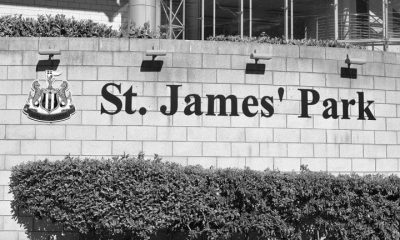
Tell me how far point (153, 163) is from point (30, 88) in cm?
274

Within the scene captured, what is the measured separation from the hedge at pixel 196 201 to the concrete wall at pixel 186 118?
62 centimetres

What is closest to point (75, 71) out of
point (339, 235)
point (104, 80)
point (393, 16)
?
point (104, 80)

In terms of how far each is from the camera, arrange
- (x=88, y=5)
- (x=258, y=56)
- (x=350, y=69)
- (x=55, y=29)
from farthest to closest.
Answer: (x=88, y=5), (x=350, y=69), (x=55, y=29), (x=258, y=56)

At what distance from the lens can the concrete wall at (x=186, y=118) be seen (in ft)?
32.3

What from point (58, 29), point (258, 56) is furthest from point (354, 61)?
point (58, 29)

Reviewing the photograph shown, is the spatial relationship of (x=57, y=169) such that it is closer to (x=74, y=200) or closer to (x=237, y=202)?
(x=74, y=200)

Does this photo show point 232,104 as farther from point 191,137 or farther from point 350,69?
point 350,69

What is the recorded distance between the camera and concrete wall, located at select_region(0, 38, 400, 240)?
9859 millimetres

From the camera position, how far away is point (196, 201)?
8898mm

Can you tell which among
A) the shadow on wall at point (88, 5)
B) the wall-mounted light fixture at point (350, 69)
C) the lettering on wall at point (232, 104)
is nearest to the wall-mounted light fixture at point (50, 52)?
the lettering on wall at point (232, 104)

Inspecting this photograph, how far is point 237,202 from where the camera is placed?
9141 mm

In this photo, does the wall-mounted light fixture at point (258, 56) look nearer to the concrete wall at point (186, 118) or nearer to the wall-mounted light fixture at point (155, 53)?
the concrete wall at point (186, 118)

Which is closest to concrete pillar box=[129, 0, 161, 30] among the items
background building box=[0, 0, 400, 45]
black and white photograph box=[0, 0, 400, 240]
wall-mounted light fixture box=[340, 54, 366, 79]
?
background building box=[0, 0, 400, 45]

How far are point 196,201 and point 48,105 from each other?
3.23m
